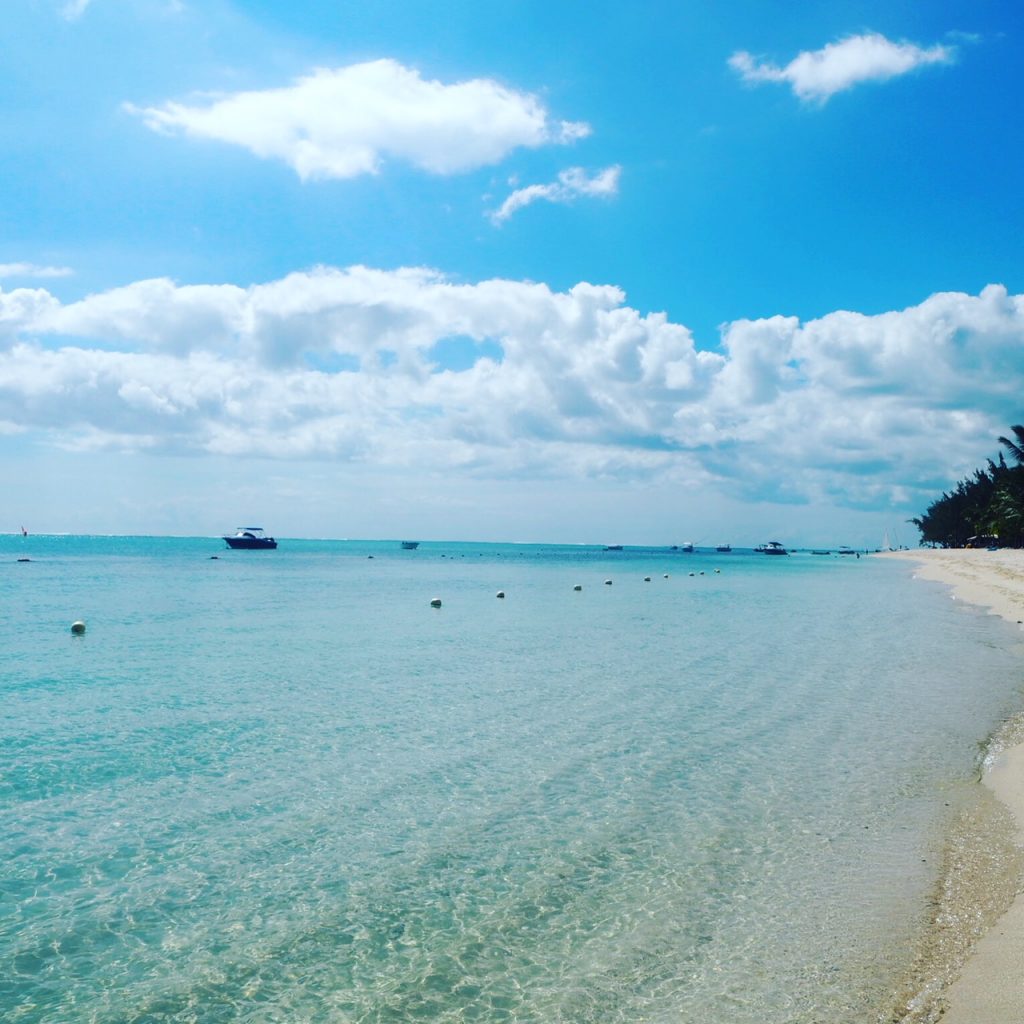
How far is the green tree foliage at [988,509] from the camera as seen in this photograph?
94.8 metres

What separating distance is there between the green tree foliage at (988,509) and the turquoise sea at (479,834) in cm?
8119

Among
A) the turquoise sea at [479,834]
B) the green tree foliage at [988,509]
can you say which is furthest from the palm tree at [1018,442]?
the turquoise sea at [479,834]

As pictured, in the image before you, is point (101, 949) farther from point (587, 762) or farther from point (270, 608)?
point (270, 608)

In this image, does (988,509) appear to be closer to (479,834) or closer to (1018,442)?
(1018,442)

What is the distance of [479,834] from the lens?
10930 mm

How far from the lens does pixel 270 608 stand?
46500 millimetres

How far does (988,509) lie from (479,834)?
131912mm

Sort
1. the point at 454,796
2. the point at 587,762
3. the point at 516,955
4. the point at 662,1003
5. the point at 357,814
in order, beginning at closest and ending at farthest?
1. the point at 662,1003
2. the point at 516,955
3. the point at 357,814
4. the point at 454,796
5. the point at 587,762

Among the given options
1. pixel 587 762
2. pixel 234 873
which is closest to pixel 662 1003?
pixel 234 873

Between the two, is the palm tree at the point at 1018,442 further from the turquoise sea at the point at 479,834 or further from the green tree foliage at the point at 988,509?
the turquoise sea at the point at 479,834

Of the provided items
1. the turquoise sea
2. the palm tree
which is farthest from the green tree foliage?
the turquoise sea

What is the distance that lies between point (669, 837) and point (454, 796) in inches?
141

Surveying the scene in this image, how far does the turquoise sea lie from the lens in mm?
7195

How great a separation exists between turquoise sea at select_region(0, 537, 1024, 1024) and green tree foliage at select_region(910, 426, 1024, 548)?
81191mm
